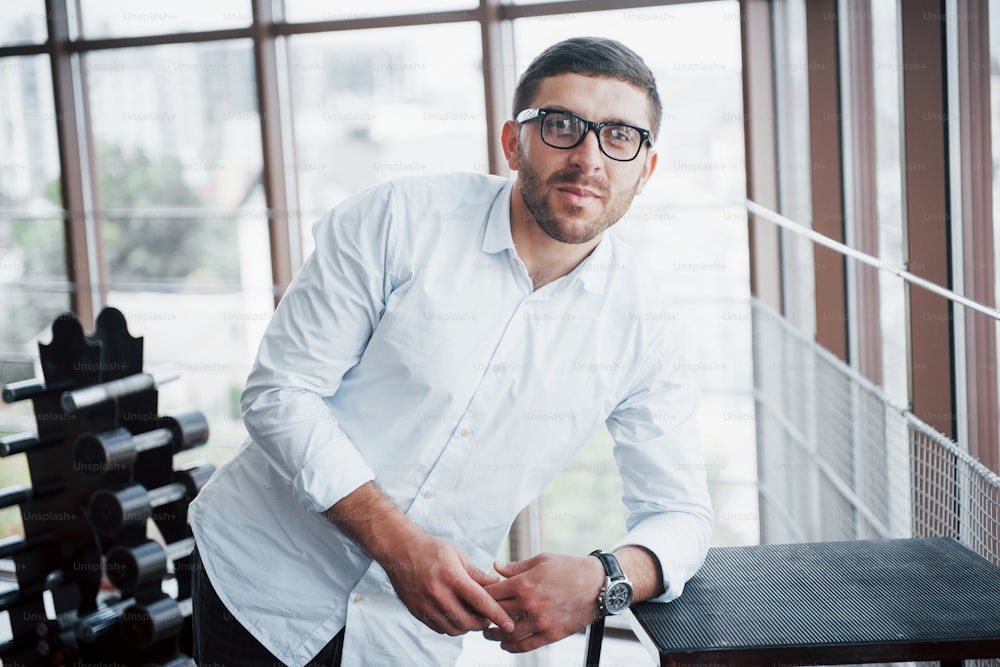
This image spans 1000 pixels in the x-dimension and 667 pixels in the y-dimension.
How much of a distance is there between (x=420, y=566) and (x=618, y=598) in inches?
8.2

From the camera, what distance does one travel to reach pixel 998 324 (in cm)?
156

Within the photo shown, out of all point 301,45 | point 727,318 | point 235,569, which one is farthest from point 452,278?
point 301,45

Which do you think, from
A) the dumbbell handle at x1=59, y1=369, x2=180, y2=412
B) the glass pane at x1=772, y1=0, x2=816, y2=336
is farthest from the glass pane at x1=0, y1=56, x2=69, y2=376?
the glass pane at x1=772, y1=0, x2=816, y2=336

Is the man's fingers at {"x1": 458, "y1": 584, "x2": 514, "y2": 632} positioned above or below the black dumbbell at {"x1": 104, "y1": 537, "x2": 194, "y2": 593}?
above

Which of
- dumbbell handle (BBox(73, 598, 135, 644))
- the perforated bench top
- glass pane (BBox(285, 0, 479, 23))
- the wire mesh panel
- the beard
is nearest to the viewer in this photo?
the perforated bench top

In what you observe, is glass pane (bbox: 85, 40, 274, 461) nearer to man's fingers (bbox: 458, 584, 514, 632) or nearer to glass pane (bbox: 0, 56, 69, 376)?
glass pane (bbox: 0, 56, 69, 376)

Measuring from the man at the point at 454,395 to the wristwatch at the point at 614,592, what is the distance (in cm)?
2

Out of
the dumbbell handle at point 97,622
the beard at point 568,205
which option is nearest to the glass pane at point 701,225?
the dumbbell handle at point 97,622

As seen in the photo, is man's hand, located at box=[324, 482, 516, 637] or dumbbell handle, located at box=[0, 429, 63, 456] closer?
man's hand, located at box=[324, 482, 516, 637]

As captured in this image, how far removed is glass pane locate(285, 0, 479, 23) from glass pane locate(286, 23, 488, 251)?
0.07 m

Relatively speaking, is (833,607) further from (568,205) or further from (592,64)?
(592,64)

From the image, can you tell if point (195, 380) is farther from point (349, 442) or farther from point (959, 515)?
point (959, 515)

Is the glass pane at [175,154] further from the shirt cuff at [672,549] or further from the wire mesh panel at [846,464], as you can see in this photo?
the shirt cuff at [672,549]

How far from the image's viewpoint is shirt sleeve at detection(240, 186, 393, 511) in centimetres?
105
